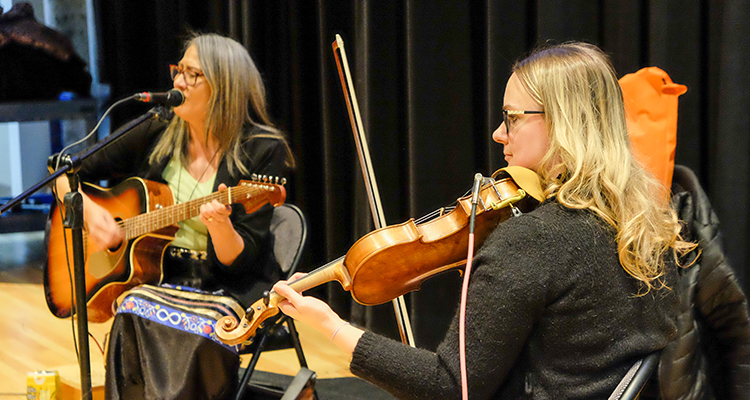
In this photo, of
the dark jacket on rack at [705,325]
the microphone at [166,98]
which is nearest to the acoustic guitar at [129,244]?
the microphone at [166,98]

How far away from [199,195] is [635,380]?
4.90 feet

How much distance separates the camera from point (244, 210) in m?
2.06

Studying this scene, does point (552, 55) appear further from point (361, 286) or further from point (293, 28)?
point (293, 28)

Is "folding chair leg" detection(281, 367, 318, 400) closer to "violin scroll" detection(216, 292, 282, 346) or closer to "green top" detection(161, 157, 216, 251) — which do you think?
"green top" detection(161, 157, 216, 251)

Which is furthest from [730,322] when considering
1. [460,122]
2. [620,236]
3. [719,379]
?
[460,122]

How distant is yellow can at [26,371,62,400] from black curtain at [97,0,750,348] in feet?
4.33

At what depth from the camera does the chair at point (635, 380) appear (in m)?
1.04

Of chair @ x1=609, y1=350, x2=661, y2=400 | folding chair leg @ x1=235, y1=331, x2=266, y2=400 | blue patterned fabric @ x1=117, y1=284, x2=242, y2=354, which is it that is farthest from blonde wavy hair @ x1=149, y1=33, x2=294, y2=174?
chair @ x1=609, y1=350, x2=661, y2=400

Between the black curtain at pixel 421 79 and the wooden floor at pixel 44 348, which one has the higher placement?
the black curtain at pixel 421 79

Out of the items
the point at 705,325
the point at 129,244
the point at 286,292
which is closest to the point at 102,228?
the point at 129,244

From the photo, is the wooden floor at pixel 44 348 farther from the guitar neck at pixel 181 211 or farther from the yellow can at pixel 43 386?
the guitar neck at pixel 181 211

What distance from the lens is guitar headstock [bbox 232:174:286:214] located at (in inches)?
77.0

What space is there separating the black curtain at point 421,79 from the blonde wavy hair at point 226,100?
68 cm

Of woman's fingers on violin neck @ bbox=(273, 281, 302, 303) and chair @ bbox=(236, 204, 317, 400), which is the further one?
chair @ bbox=(236, 204, 317, 400)
